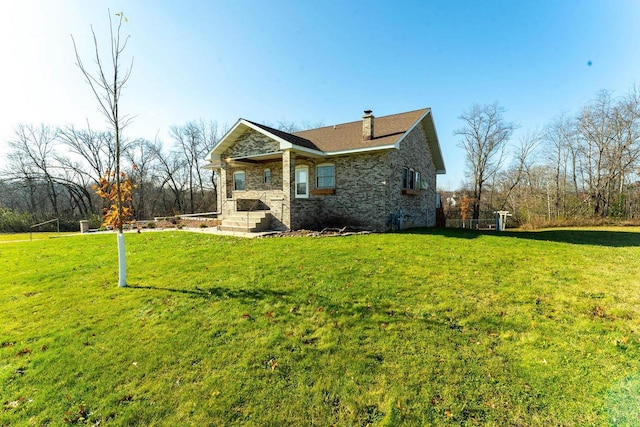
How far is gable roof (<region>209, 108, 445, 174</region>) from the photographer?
1221cm

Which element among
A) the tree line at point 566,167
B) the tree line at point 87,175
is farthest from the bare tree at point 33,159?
the tree line at point 566,167

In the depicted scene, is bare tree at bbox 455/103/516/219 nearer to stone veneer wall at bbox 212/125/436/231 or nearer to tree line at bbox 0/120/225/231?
stone veneer wall at bbox 212/125/436/231

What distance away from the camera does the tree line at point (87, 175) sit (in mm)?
30734

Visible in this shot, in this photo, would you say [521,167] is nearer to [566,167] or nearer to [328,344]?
[566,167]

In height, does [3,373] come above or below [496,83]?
below

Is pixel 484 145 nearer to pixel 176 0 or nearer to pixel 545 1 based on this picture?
pixel 545 1

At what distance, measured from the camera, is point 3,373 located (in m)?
3.29

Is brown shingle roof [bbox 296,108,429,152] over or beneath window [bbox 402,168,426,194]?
over

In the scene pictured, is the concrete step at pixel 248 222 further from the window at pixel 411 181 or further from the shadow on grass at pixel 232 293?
the window at pixel 411 181

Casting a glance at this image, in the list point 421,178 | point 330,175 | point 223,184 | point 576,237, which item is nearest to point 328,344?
point 330,175

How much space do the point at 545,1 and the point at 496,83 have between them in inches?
184

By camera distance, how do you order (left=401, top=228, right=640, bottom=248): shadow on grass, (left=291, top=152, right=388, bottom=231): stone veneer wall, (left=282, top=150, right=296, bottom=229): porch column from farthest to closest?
1. (left=291, top=152, right=388, bottom=231): stone veneer wall
2. (left=282, top=150, right=296, bottom=229): porch column
3. (left=401, top=228, right=640, bottom=248): shadow on grass

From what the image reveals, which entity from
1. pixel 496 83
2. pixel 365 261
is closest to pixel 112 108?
pixel 365 261

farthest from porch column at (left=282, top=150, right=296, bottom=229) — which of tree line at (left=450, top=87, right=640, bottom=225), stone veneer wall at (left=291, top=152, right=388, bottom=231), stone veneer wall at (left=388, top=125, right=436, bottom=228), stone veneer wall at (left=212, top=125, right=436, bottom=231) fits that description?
tree line at (left=450, top=87, right=640, bottom=225)
